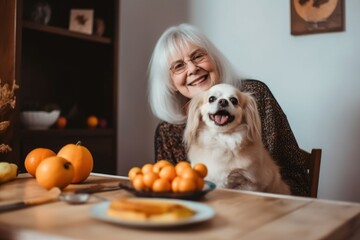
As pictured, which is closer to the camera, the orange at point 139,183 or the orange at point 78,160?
the orange at point 139,183

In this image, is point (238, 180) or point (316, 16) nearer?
point (238, 180)

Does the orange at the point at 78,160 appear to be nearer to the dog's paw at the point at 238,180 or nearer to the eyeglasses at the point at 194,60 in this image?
the dog's paw at the point at 238,180

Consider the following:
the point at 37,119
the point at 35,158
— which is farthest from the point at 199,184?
the point at 37,119

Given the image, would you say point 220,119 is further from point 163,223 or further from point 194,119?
point 163,223

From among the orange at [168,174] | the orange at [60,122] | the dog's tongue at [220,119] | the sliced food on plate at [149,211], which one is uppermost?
the dog's tongue at [220,119]

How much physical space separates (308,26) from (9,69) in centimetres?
152

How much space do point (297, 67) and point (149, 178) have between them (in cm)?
159

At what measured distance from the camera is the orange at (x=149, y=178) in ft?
2.70

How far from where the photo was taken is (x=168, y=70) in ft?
5.75

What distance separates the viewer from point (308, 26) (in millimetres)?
2137

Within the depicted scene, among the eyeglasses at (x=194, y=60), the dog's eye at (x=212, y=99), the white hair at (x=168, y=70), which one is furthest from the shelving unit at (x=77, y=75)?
the dog's eye at (x=212, y=99)

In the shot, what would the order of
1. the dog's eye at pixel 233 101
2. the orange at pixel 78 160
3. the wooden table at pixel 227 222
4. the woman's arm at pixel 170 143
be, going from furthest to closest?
1. the woman's arm at pixel 170 143
2. the dog's eye at pixel 233 101
3. the orange at pixel 78 160
4. the wooden table at pixel 227 222

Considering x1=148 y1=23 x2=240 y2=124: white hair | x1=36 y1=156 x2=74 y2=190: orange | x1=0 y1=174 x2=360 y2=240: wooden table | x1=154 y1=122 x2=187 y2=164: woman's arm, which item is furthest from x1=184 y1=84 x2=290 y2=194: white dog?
x1=36 y1=156 x2=74 y2=190: orange

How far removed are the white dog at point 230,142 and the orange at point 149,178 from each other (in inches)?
21.9
